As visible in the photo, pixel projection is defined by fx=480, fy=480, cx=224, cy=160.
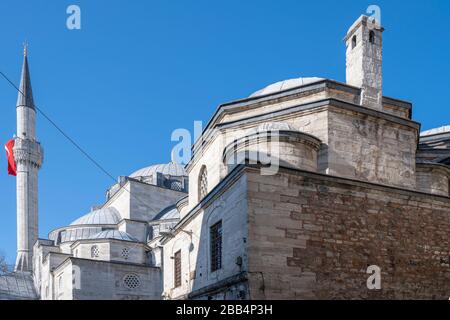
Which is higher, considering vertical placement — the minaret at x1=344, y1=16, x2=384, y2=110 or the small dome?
the minaret at x1=344, y1=16, x2=384, y2=110

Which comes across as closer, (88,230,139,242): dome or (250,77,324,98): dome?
(250,77,324,98): dome

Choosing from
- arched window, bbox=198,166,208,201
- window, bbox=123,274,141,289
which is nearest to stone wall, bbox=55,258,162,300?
window, bbox=123,274,141,289

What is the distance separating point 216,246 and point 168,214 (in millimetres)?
19299

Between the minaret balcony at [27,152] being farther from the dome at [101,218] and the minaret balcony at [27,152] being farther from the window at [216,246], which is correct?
the window at [216,246]

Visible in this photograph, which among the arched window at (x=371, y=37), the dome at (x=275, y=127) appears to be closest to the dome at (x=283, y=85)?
the arched window at (x=371, y=37)

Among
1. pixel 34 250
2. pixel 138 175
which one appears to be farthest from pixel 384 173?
pixel 138 175

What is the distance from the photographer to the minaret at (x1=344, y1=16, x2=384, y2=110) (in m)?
12.4

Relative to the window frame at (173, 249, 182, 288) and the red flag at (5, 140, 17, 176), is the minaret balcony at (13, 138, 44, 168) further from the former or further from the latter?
the window frame at (173, 249, 182, 288)

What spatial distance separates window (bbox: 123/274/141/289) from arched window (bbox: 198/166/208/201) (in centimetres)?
1106

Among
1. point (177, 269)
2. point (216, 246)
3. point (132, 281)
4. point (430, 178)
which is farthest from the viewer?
point (132, 281)

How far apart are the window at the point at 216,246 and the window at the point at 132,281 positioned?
45.5 ft

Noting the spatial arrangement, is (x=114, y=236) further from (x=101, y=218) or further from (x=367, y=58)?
(x=367, y=58)

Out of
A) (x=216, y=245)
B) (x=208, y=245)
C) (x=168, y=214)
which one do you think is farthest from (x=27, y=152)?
(x=216, y=245)

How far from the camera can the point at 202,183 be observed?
564 inches
